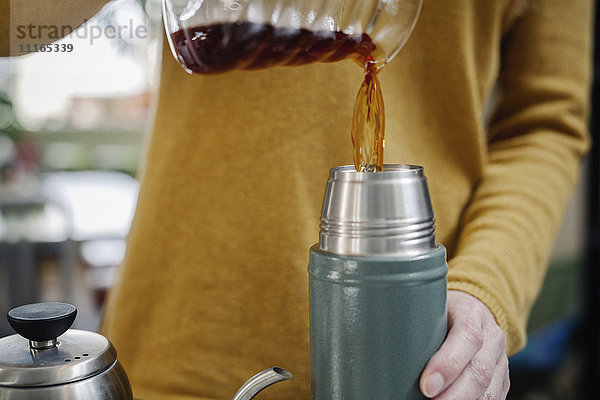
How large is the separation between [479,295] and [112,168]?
392cm

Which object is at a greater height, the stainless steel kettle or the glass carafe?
the glass carafe

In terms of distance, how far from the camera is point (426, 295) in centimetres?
44

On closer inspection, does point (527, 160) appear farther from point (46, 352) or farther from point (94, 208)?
point (94, 208)

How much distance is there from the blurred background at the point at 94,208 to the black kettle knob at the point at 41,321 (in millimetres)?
647

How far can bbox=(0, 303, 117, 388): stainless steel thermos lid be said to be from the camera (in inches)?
15.8

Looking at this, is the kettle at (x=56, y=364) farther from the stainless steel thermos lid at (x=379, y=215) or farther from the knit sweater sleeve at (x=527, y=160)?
the knit sweater sleeve at (x=527, y=160)

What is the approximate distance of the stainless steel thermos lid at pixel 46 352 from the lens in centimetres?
40

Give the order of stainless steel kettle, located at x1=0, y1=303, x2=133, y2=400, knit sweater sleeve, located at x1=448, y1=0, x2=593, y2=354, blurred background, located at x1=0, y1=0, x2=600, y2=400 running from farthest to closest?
blurred background, located at x1=0, y1=0, x2=600, y2=400 → knit sweater sleeve, located at x1=448, y1=0, x2=593, y2=354 → stainless steel kettle, located at x1=0, y1=303, x2=133, y2=400

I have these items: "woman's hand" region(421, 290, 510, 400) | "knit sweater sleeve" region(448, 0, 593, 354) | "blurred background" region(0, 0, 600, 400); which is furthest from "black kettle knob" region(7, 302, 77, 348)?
"blurred background" region(0, 0, 600, 400)

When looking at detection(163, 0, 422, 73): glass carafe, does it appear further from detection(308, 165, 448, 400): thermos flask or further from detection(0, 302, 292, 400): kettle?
detection(0, 302, 292, 400): kettle

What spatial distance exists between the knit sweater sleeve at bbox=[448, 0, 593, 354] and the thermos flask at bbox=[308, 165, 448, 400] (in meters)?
0.20

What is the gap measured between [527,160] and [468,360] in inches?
17.8

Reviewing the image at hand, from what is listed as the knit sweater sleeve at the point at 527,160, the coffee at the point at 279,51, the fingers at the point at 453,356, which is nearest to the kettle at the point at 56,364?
the fingers at the point at 453,356

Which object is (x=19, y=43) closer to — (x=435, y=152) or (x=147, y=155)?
(x=147, y=155)
